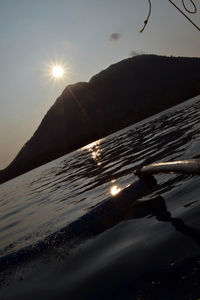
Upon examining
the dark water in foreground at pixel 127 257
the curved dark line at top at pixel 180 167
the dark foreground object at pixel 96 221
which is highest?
the curved dark line at top at pixel 180 167

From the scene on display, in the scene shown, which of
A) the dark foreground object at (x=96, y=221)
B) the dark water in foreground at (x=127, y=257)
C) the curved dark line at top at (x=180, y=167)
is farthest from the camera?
the dark foreground object at (x=96, y=221)

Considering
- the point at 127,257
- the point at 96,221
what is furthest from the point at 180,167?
the point at 96,221

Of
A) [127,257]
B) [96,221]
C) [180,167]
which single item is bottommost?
[127,257]

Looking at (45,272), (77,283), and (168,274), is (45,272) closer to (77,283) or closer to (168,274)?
(77,283)

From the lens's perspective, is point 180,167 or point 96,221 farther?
point 96,221

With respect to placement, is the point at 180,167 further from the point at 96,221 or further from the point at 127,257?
the point at 96,221

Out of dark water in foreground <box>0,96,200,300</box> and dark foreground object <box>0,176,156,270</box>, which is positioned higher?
dark foreground object <box>0,176,156,270</box>

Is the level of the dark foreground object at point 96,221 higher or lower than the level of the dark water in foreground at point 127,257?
higher

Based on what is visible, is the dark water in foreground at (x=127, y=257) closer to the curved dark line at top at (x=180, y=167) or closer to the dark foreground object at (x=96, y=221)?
the dark foreground object at (x=96, y=221)

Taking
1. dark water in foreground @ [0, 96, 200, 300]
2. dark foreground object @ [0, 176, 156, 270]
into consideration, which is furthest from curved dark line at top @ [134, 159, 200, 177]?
dark water in foreground @ [0, 96, 200, 300]

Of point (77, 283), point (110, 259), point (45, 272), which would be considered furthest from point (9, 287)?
point (110, 259)

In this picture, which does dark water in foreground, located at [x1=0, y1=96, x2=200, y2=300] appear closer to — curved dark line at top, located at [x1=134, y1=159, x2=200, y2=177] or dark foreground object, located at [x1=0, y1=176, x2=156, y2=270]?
dark foreground object, located at [x1=0, y1=176, x2=156, y2=270]

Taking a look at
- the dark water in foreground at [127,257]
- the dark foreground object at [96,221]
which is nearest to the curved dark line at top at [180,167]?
the dark foreground object at [96,221]

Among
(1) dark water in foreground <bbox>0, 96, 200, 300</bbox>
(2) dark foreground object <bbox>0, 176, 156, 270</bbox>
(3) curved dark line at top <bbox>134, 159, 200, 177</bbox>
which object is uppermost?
(3) curved dark line at top <bbox>134, 159, 200, 177</bbox>
